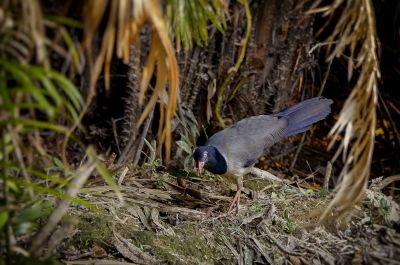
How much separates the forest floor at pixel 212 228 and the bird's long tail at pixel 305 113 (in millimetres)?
799

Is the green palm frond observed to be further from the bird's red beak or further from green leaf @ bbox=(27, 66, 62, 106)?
the bird's red beak

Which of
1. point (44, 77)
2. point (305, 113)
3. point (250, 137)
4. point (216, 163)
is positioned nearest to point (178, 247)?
point (216, 163)

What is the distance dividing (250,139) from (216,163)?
16.7 inches

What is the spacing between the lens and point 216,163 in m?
5.00

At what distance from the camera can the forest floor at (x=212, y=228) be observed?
3309mm

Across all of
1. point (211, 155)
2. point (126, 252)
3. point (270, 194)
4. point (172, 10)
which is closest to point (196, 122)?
point (211, 155)

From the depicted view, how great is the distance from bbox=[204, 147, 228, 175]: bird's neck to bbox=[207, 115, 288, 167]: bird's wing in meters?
0.07

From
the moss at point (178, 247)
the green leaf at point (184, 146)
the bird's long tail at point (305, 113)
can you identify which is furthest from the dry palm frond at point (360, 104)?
the bird's long tail at point (305, 113)

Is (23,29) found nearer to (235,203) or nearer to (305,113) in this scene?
(235,203)

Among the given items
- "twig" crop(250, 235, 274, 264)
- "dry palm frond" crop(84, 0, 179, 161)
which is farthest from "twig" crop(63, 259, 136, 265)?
"dry palm frond" crop(84, 0, 179, 161)

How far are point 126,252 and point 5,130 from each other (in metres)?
1.34

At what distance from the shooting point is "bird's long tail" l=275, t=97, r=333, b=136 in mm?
5352

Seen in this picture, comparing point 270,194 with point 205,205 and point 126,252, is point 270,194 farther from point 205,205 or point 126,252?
point 126,252

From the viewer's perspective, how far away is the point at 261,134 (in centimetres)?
526
